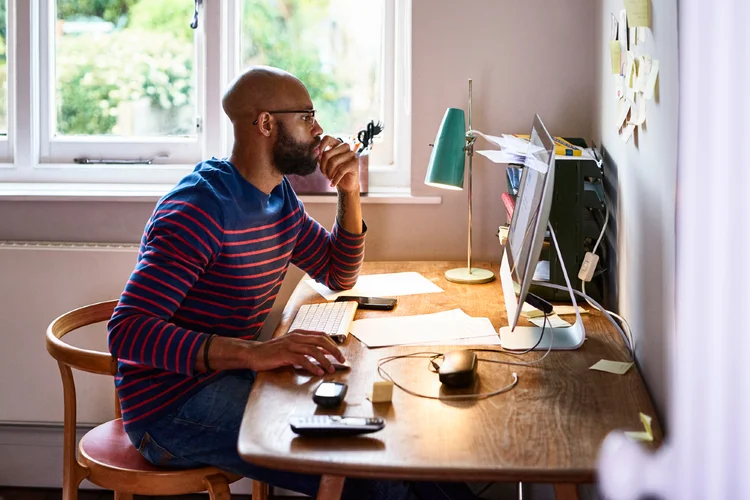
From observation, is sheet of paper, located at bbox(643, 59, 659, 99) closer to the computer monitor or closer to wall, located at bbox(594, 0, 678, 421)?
wall, located at bbox(594, 0, 678, 421)

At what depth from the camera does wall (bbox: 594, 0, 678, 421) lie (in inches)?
48.4

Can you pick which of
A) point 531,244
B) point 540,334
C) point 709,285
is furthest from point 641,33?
point 709,285

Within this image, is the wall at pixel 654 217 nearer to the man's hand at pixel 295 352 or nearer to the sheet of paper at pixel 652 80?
the sheet of paper at pixel 652 80

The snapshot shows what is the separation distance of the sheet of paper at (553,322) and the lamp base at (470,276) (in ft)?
1.36

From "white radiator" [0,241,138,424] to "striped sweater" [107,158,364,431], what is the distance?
Result: 832 millimetres

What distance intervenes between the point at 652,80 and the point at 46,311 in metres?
1.97

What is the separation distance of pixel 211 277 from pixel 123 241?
987 mm

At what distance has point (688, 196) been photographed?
1086mm

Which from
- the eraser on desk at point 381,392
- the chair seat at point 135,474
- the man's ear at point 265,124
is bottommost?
the chair seat at point 135,474

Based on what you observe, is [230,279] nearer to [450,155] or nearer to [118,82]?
[450,155]

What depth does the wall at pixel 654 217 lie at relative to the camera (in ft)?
4.03

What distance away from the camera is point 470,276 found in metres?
2.23

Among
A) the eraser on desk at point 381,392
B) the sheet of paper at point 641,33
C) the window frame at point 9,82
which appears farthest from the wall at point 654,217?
the window frame at point 9,82

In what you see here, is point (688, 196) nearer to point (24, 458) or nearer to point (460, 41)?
point (460, 41)
